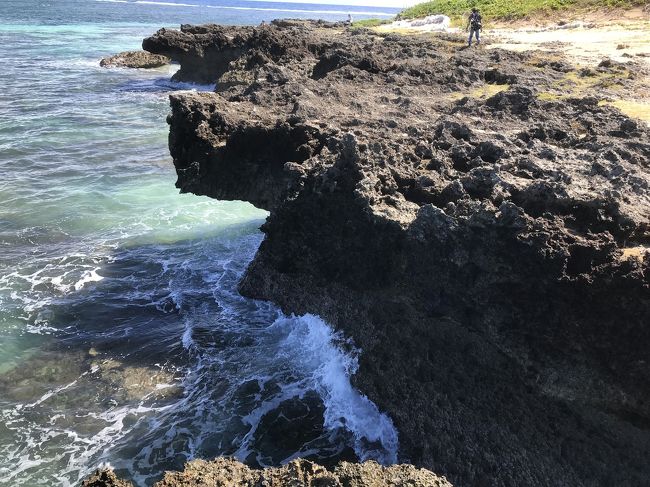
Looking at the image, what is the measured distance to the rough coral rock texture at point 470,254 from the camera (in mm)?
6773

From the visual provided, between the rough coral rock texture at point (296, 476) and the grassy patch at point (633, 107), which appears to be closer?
the rough coral rock texture at point (296, 476)

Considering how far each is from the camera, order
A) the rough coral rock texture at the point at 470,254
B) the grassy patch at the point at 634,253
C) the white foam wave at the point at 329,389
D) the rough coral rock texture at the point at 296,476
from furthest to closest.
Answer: the white foam wave at the point at 329,389 < the rough coral rock texture at the point at 470,254 < the grassy patch at the point at 634,253 < the rough coral rock texture at the point at 296,476

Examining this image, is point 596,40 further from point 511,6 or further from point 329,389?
point 329,389

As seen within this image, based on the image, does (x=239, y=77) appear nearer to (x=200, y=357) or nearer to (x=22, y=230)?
(x=22, y=230)

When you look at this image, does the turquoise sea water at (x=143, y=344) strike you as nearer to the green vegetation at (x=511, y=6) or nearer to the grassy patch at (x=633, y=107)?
the grassy patch at (x=633, y=107)

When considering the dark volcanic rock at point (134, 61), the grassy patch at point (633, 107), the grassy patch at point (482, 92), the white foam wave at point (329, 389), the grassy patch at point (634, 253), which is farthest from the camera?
the dark volcanic rock at point (134, 61)

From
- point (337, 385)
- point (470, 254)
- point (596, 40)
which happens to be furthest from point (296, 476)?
point (596, 40)

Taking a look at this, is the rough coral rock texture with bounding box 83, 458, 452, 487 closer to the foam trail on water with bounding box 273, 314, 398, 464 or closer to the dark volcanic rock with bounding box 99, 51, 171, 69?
the foam trail on water with bounding box 273, 314, 398, 464

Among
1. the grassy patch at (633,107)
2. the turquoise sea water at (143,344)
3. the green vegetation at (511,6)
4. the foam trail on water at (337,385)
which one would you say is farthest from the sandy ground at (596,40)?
the turquoise sea water at (143,344)

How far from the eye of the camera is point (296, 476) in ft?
18.2

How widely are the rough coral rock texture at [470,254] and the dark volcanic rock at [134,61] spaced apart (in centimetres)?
4050

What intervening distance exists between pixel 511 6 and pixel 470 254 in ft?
154

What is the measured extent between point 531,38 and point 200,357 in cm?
2810

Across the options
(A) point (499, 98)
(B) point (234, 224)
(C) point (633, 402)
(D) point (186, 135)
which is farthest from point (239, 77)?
(C) point (633, 402)
